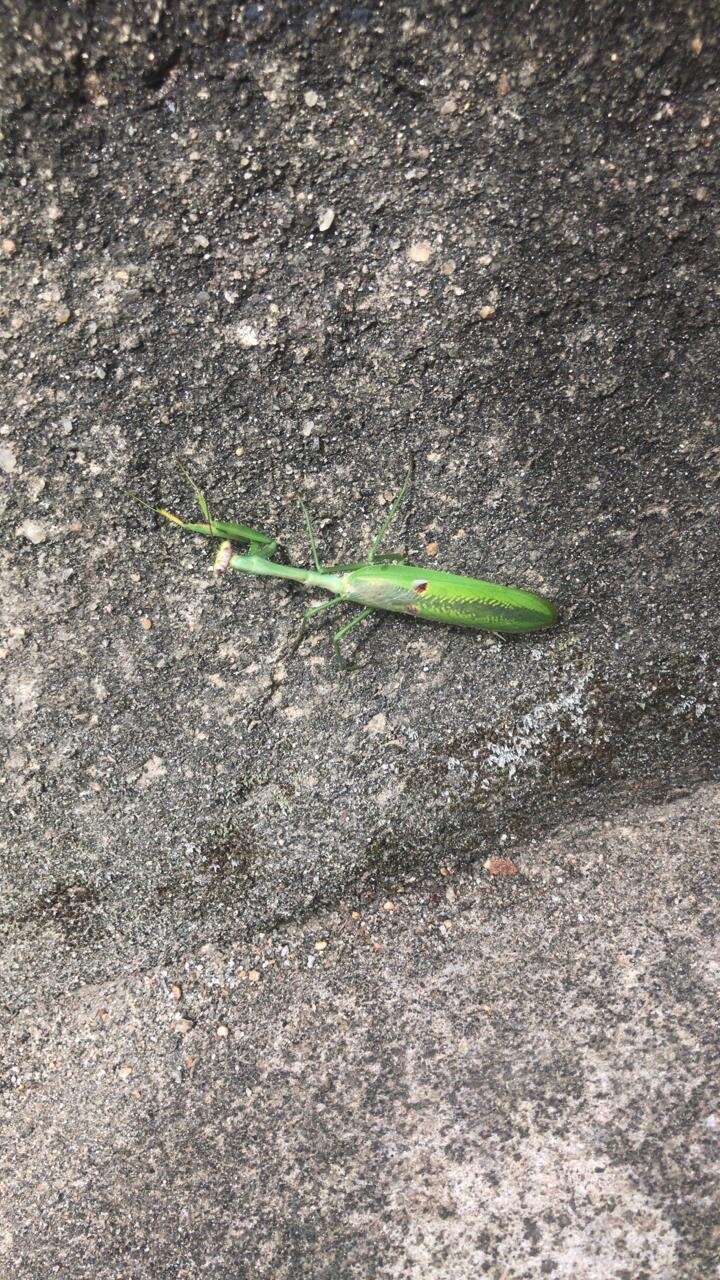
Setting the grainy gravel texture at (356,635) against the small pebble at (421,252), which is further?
the small pebble at (421,252)

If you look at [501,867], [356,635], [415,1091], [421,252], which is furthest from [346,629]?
[415,1091]

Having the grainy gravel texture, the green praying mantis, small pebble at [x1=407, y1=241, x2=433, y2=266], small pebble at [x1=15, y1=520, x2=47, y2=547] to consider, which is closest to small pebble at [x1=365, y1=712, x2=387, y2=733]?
the grainy gravel texture

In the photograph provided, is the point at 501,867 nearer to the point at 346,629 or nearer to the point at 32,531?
the point at 346,629

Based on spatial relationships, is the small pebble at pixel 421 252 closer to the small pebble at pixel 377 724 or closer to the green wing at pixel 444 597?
the green wing at pixel 444 597

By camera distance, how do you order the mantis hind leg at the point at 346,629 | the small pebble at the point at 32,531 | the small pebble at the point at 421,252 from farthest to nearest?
the mantis hind leg at the point at 346,629
the small pebble at the point at 32,531
the small pebble at the point at 421,252

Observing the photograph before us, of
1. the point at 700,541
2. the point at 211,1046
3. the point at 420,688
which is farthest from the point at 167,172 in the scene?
the point at 211,1046

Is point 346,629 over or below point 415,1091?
over

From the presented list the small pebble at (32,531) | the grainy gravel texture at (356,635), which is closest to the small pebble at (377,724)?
the grainy gravel texture at (356,635)
